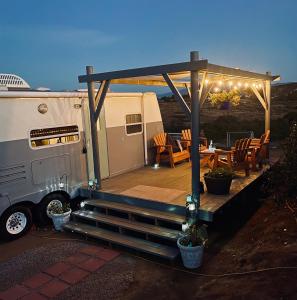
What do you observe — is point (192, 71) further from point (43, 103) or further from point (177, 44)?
point (177, 44)

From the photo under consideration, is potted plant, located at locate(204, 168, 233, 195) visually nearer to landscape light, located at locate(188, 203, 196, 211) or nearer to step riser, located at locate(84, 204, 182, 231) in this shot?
landscape light, located at locate(188, 203, 196, 211)

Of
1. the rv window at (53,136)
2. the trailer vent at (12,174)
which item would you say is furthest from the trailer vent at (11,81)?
the trailer vent at (12,174)

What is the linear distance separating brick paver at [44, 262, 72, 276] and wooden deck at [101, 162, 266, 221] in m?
1.90

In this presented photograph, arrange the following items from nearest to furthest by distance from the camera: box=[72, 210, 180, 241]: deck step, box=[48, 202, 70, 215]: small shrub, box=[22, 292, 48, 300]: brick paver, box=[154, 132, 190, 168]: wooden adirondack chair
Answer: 1. box=[22, 292, 48, 300]: brick paver
2. box=[72, 210, 180, 241]: deck step
3. box=[48, 202, 70, 215]: small shrub
4. box=[154, 132, 190, 168]: wooden adirondack chair

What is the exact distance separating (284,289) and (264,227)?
7.40 ft

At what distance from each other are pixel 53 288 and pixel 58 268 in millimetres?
536

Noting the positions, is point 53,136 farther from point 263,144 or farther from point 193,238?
point 263,144

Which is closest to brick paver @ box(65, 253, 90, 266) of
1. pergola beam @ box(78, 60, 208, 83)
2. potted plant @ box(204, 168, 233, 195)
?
potted plant @ box(204, 168, 233, 195)

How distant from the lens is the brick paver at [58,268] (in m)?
4.77

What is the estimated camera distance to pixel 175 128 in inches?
720

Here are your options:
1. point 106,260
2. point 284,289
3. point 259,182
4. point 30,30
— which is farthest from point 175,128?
point 30,30

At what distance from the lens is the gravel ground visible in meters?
4.69

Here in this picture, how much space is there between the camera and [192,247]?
182 inches

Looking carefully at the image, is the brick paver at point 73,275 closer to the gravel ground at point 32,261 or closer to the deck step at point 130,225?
the gravel ground at point 32,261
